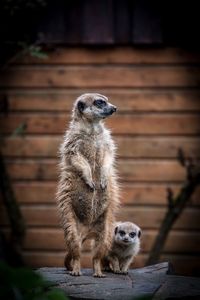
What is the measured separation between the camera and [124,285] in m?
3.59

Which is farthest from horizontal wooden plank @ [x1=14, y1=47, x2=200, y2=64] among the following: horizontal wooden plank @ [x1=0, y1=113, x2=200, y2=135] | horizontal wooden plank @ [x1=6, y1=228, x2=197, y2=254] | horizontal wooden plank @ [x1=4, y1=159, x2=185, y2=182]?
horizontal wooden plank @ [x1=6, y1=228, x2=197, y2=254]

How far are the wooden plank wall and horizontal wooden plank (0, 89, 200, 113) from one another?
12 millimetres

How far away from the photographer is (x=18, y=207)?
7.75 metres

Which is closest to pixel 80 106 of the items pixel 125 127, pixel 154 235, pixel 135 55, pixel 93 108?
pixel 93 108

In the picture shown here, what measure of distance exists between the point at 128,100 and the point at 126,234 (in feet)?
13.5

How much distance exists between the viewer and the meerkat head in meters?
4.21

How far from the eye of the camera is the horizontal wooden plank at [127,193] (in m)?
8.20

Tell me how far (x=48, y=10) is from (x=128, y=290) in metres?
5.28

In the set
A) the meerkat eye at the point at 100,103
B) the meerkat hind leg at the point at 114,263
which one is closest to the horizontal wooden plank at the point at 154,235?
the meerkat hind leg at the point at 114,263

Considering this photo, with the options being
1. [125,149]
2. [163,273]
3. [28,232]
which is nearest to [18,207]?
[28,232]

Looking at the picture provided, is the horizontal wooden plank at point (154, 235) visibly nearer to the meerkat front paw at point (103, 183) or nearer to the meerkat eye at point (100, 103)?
the meerkat front paw at point (103, 183)

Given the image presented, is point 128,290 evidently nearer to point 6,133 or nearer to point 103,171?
point 103,171

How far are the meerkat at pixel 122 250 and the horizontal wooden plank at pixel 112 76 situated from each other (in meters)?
4.08

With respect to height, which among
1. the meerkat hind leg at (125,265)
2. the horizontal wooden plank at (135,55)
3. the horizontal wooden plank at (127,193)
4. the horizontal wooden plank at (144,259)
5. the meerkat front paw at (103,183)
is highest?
the horizontal wooden plank at (135,55)
